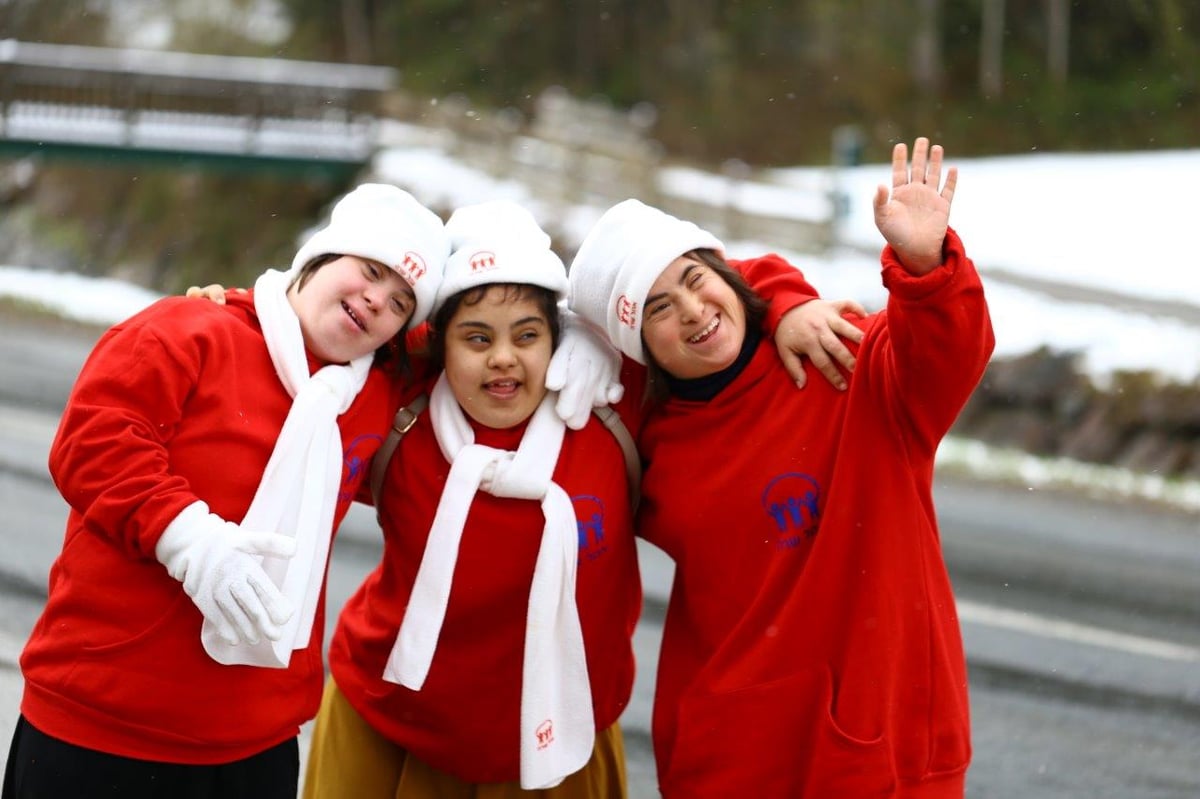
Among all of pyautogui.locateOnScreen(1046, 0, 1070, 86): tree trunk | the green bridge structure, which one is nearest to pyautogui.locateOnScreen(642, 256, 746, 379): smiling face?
the green bridge structure

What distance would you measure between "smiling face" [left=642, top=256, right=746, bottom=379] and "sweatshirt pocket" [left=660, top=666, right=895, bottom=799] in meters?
0.69

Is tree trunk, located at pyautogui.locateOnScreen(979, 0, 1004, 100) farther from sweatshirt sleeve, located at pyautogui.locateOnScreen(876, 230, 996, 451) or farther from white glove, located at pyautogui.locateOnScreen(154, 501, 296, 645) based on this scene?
white glove, located at pyautogui.locateOnScreen(154, 501, 296, 645)

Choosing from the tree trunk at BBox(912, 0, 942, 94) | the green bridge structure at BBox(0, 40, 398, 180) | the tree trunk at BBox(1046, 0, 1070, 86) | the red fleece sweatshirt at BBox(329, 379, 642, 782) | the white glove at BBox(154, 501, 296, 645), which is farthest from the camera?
the tree trunk at BBox(912, 0, 942, 94)

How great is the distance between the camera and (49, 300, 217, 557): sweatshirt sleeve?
109 inches

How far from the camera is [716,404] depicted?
10.4 feet

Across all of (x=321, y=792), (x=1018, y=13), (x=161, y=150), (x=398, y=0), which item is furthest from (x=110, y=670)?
(x=398, y=0)

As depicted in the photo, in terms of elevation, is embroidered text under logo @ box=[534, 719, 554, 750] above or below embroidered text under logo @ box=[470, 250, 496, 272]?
below

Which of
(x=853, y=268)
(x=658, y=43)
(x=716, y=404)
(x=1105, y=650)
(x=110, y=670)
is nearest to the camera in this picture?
(x=110, y=670)

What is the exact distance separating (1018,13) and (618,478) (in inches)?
1148

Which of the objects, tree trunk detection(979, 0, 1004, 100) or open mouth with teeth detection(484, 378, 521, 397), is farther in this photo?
tree trunk detection(979, 0, 1004, 100)

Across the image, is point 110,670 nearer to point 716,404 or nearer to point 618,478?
point 618,478


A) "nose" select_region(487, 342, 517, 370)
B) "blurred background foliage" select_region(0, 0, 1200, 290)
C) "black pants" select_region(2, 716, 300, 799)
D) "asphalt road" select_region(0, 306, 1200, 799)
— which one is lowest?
"asphalt road" select_region(0, 306, 1200, 799)

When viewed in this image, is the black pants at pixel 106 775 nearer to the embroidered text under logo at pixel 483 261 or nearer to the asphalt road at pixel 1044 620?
the embroidered text under logo at pixel 483 261

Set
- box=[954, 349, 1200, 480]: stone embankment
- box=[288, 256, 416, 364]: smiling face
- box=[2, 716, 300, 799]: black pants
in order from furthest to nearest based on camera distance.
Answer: box=[954, 349, 1200, 480]: stone embankment, box=[288, 256, 416, 364]: smiling face, box=[2, 716, 300, 799]: black pants
